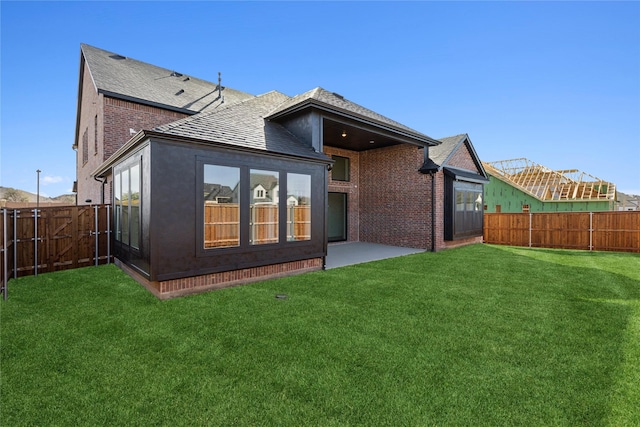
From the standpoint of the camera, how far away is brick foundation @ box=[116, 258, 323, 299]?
537 cm

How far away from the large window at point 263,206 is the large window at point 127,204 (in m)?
2.26

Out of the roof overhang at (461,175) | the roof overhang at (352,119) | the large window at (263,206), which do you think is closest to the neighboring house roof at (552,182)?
the roof overhang at (461,175)

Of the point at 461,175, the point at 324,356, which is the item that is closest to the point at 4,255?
the point at 324,356

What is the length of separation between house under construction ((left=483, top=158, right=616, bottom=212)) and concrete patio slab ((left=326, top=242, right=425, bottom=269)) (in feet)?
73.7

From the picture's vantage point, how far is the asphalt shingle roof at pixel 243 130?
5875 mm

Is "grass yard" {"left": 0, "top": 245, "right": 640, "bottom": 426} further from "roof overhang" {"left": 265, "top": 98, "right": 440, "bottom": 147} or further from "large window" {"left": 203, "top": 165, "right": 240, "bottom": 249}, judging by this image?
"roof overhang" {"left": 265, "top": 98, "right": 440, "bottom": 147}

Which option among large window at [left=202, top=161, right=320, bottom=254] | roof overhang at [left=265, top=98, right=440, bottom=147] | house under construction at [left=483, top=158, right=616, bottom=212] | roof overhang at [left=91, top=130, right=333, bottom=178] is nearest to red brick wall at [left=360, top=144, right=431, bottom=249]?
roof overhang at [left=265, top=98, right=440, bottom=147]

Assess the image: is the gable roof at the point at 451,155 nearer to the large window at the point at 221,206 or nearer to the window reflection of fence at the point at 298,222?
the window reflection of fence at the point at 298,222

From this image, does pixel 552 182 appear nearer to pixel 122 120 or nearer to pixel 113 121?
pixel 122 120

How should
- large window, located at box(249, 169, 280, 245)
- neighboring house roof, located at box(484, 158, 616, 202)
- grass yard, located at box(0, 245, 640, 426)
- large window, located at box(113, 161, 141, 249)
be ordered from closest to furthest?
grass yard, located at box(0, 245, 640, 426), large window, located at box(113, 161, 141, 249), large window, located at box(249, 169, 280, 245), neighboring house roof, located at box(484, 158, 616, 202)

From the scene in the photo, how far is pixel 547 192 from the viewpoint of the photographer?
28500 mm

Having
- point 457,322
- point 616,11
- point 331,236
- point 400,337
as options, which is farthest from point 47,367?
point 616,11

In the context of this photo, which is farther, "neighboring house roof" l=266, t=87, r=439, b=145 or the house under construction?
the house under construction

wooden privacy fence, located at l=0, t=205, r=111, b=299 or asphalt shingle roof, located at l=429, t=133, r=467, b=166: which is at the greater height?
asphalt shingle roof, located at l=429, t=133, r=467, b=166
